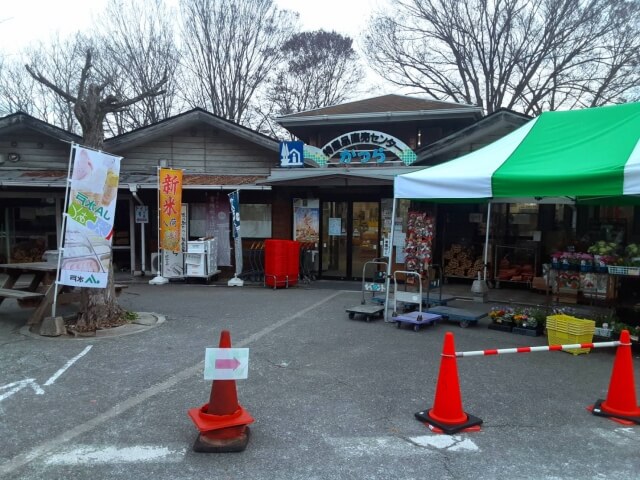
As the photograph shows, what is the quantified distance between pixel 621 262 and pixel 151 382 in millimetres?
6315

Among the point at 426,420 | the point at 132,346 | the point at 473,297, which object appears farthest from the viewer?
the point at 473,297

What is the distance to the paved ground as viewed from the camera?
3355 mm

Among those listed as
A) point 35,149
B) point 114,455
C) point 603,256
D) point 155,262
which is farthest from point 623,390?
point 35,149

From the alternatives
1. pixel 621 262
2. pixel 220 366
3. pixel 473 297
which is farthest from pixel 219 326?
pixel 621 262

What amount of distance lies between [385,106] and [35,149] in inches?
404

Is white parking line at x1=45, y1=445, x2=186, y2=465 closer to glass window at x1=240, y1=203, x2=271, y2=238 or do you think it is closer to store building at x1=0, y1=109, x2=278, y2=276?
store building at x1=0, y1=109, x2=278, y2=276

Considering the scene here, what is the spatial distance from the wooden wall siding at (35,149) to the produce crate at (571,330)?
13414mm

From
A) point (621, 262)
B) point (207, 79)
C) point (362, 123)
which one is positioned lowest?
point (621, 262)

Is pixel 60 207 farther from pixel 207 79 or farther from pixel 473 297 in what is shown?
pixel 207 79

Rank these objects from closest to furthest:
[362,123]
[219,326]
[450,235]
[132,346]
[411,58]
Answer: [132,346] → [219,326] → [450,235] → [362,123] → [411,58]

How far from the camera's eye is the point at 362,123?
1285cm

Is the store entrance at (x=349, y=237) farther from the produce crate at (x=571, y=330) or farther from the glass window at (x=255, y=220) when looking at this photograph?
the produce crate at (x=571, y=330)

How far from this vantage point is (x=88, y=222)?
6781 mm

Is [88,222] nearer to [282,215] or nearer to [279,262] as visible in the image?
[279,262]
